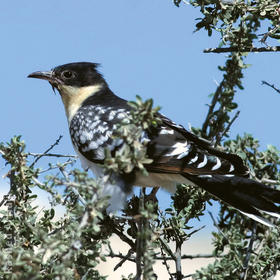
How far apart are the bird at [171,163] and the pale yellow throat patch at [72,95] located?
186 millimetres

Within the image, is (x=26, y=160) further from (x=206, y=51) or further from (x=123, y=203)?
(x=206, y=51)

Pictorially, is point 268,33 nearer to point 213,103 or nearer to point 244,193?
point 213,103

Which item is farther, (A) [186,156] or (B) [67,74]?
(B) [67,74]

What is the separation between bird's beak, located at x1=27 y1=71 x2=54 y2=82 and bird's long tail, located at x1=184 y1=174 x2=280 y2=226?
2085 mm

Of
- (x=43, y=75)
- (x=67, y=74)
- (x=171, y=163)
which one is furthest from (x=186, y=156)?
(x=43, y=75)

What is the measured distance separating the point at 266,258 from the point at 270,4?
1.74 metres

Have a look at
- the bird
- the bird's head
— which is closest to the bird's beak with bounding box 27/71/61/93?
the bird's head

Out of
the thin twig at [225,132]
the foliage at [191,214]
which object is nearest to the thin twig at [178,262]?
the foliage at [191,214]

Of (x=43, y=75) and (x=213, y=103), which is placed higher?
(x=43, y=75)

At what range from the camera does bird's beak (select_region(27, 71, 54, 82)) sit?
5.22 m

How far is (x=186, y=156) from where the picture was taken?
372cm

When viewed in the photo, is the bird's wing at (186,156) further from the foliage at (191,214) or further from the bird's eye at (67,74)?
the bird's eye at (67,74)

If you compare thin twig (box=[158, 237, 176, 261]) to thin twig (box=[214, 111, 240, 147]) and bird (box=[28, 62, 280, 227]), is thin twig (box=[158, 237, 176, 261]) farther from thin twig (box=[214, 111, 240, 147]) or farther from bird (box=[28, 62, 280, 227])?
thin twig (box=[214, 111, 240, 147])

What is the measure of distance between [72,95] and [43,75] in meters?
0.36
